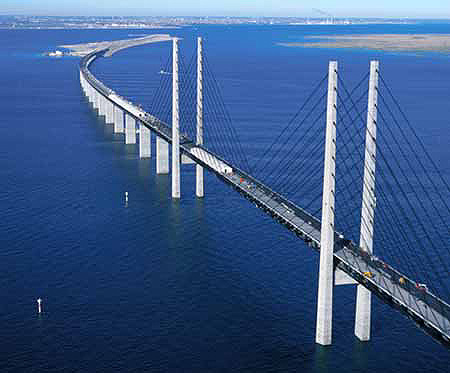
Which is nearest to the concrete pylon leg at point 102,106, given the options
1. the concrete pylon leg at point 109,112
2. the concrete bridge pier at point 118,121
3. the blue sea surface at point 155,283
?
the concrete pylon leg at point 109,112

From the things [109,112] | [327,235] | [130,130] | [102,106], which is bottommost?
[130,130]

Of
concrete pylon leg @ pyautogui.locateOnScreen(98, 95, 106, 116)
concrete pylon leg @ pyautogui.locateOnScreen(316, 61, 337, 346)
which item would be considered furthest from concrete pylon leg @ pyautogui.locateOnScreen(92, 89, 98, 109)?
concrete pylon leg @ pyautogui.locateOnScreen(316, 61, 337, 346)

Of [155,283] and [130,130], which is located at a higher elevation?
[130,130]

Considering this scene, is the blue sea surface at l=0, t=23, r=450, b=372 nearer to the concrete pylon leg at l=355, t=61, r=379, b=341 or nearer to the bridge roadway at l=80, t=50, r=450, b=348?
the concrete pylon leg at l=355, t=61, r=379, b=341

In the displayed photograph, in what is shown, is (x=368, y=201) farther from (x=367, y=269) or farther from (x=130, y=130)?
(x=130, y=130)

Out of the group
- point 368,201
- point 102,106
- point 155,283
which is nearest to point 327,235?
point 368,201

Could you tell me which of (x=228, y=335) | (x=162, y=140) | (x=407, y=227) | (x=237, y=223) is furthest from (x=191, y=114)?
(x=228, y=335)

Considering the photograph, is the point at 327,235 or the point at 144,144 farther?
the point at 144,144
